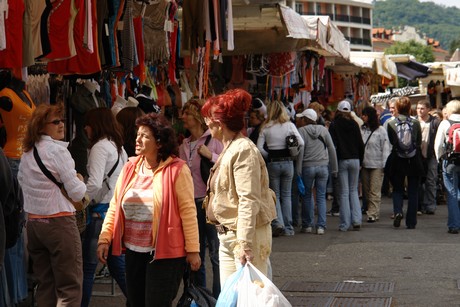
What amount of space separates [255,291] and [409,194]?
858 cm

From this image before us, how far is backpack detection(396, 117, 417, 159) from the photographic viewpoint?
45.0ft

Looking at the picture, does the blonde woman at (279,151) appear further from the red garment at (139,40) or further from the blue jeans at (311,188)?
the red garment at (139,40)

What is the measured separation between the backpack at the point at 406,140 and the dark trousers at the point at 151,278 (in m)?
8.18

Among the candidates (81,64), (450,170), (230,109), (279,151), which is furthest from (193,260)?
(450,170)

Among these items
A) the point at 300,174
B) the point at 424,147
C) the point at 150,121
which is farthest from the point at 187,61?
the point at 150,121

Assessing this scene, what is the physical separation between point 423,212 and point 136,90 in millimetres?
7461

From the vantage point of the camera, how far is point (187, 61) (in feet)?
40.8

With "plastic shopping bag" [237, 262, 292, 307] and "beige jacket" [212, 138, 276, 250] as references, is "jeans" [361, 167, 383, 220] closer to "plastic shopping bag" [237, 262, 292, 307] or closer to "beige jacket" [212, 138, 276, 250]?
"beige jacket" [212, 138, 276, 250]

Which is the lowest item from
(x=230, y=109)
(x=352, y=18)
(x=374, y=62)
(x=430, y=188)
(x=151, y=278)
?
(x=430, y=188)

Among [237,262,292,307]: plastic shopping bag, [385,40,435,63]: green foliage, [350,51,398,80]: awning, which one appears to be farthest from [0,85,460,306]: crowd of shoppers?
[385,40,435,63]: green foliage

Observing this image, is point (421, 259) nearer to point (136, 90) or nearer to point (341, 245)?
point (341, 245)

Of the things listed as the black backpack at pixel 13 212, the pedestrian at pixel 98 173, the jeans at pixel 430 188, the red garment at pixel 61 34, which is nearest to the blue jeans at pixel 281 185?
the jeans at pixel 430 188

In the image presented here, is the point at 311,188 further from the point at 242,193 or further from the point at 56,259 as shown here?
the point at 242,193

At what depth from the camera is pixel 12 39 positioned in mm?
Result: 7234
